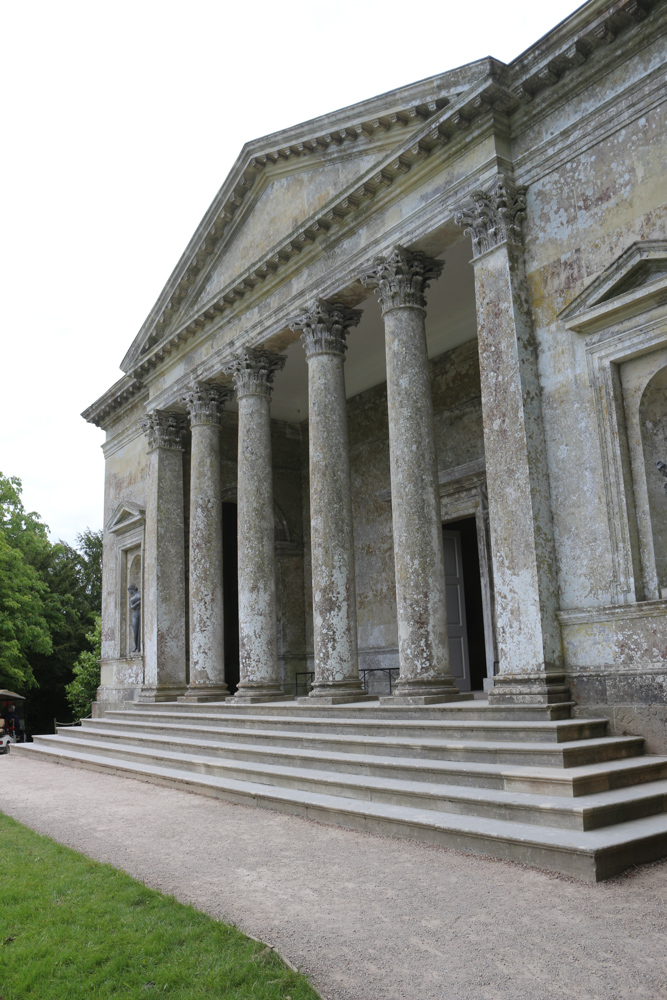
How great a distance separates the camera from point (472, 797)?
22.2 ft

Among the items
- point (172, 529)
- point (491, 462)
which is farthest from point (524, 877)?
point (172, 529)

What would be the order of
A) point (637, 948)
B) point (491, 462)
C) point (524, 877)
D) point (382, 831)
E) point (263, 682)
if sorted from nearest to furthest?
1. point (637, 948)
2. point (524, 877)
3. point (382, 831)
4. point (491, 462)
5. point (263, 682)

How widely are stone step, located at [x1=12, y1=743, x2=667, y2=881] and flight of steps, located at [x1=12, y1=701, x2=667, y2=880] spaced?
10 millimetres

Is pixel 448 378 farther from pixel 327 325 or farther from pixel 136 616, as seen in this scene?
pixel 136 616

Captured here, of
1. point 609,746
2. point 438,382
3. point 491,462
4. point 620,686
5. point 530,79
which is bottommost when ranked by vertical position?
point 609,746

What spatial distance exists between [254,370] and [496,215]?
586cm

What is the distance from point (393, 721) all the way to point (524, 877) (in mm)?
4127

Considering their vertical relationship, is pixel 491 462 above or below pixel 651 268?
below

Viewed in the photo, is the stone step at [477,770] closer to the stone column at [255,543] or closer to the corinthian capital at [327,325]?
the stone column at [255,543]

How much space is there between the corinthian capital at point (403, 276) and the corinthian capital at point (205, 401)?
5.51 meters

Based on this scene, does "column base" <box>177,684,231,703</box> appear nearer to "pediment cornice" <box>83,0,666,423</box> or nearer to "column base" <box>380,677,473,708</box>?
"column base" <box>380,677,473,708</box>

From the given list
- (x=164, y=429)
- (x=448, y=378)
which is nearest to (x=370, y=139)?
(x=448, y=378)

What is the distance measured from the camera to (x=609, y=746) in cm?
750

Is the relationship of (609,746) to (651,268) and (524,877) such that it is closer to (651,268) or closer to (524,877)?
(524,877)
